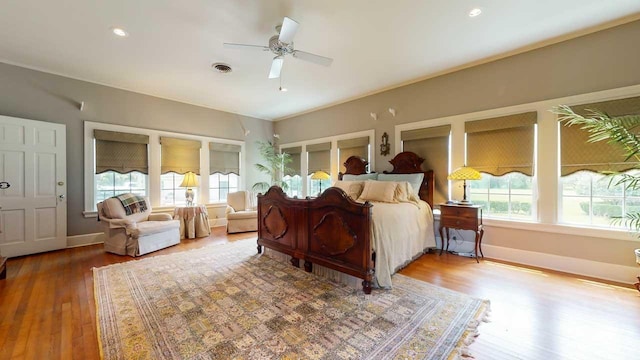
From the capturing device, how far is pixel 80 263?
3.43 meters

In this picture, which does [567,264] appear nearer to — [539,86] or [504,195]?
[504,195]

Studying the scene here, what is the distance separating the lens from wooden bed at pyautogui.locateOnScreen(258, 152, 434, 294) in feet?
8.12

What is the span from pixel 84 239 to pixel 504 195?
272 inches

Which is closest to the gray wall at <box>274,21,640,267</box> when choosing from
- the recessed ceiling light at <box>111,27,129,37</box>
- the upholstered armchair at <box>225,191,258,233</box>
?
the upholstered armchair at <box>225,191,258,233</box>

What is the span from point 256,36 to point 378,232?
270 cm

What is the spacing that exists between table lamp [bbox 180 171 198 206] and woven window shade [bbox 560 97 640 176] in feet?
19.7

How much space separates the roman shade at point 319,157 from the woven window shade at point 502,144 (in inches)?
113

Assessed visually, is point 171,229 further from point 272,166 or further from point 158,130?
point 272,166

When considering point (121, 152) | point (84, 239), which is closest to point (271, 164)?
point (121, 152)

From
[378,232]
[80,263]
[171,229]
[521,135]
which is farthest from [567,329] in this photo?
[80,263]

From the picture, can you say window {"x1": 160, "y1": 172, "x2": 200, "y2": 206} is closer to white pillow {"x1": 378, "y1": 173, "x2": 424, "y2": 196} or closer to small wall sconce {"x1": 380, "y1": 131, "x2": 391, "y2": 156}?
small wall sconce {"x1": 380, "y1": 131, "x2": 391, "y2": 156}

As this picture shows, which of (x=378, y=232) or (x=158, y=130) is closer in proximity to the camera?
(x=378, y=232)

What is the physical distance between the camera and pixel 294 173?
670 centimetres

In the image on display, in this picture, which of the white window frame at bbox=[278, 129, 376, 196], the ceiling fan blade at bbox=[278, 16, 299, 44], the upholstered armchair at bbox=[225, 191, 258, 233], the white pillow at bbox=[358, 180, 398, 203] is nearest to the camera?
the ceiling fan blade at bbox=[278, 16, 299, 44]
